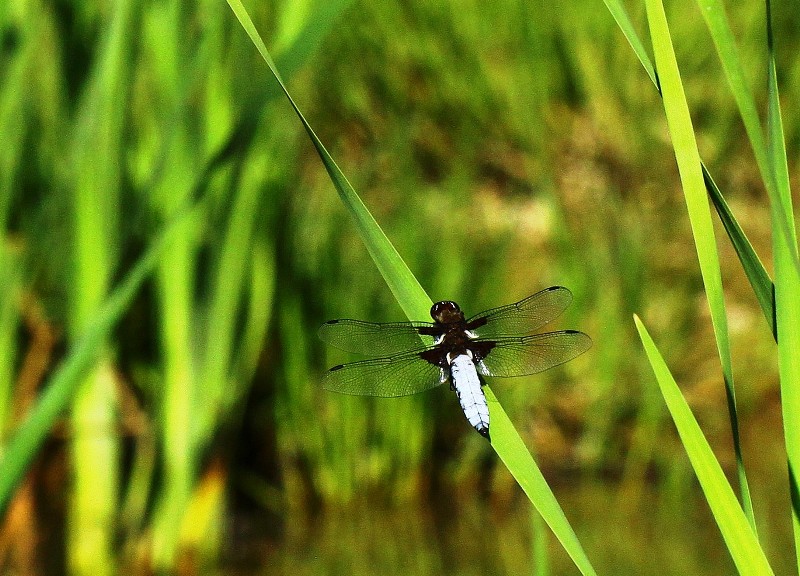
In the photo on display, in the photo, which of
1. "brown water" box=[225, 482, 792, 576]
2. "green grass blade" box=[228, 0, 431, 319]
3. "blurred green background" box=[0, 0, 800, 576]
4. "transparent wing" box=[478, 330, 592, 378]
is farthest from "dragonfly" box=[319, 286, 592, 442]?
"brown water" box=[225, 482, 792, 576]

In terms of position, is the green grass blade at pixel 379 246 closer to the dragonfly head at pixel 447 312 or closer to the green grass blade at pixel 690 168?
the green grass blade at pixel 690 168

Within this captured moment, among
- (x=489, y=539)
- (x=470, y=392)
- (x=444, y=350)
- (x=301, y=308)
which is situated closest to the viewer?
(x=470, y=392)

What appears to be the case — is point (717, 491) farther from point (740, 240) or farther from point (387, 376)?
point (387, 376)

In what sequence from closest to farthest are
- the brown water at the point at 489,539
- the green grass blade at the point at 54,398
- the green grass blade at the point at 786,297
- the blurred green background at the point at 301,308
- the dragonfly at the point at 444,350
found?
the green grass blade at the point at 786,297 → the green grass blade at the point at 54,398 → the dragonfly at the point at 444,350 → the blurred green background at the point at 301,308 → the brown water at the point at 489,539

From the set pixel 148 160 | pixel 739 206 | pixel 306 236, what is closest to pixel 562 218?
pixel 306 236

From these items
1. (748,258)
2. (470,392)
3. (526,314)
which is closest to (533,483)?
(748,258)

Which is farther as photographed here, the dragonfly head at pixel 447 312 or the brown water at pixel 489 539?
the brown water at pixel 489 539

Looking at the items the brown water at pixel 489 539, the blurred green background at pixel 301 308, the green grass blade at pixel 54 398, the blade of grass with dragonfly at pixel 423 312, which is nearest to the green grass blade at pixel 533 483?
the blade of grass with dragonfly at pixel 423 312

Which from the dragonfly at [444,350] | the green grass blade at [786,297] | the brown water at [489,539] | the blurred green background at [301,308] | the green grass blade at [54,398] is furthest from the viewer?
the brown water at [489,539]
